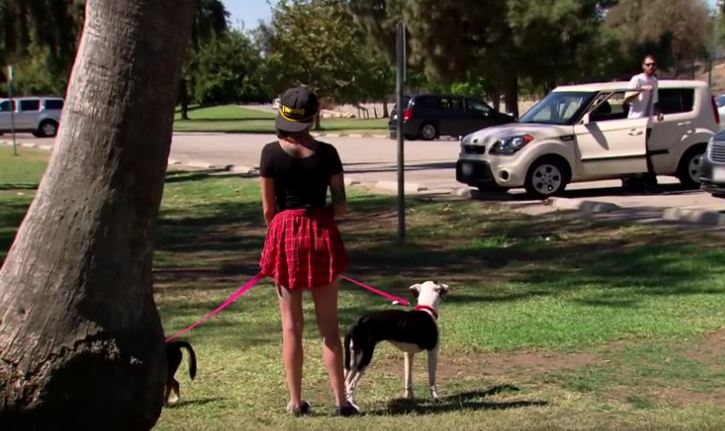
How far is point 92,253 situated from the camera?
4.56 metres

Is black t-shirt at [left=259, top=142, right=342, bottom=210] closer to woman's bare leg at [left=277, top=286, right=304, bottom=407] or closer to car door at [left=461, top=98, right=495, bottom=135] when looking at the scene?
woman's bare leg at [left=277, top=286, right=304, bottom=407]

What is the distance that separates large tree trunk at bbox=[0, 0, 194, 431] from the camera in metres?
4.54

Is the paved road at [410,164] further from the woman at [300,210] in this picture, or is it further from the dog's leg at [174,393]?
the dog's leg at [174,393]

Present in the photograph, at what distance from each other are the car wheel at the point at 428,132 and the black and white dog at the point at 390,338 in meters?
34.8

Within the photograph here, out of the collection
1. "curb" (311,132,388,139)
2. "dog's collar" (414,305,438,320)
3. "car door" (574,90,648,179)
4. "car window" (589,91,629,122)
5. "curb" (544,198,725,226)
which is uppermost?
"car window" (589,91,629,122)

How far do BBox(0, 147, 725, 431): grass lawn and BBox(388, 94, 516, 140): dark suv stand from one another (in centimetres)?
2517

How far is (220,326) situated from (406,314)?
2950 mm

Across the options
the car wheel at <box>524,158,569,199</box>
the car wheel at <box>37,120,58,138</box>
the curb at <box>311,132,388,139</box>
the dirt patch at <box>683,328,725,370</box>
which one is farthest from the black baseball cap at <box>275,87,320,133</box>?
the car wheel at <box>37,120,58,138</box>

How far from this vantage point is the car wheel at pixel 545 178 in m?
17.3

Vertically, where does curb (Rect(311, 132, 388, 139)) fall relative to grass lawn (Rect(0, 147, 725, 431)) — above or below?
below

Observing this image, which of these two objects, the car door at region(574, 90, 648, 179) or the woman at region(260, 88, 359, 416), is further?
the car door at region(574, 90, 648, 179)

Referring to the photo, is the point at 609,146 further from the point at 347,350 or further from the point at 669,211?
the point at 347,350

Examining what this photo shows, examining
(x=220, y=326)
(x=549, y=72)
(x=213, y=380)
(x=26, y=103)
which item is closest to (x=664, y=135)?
(x=220, y=326)

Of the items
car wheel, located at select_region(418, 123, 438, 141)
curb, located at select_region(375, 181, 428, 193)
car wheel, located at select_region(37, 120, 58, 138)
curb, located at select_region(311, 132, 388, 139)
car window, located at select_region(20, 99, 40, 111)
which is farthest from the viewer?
car window, located at select_region(20, 99, 40, 111)
